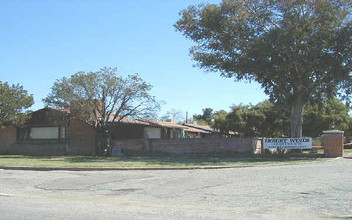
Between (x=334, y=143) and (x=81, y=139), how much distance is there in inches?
781

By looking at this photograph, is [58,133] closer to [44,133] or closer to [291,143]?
[44,133]

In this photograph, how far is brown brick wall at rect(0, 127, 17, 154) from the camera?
33625 mm

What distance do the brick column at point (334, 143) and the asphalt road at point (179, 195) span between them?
6794 millimetres

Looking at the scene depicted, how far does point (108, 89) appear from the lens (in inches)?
1069

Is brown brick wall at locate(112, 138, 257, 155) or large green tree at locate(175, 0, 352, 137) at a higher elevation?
large green tree at locate(175, 0, 352, 137)

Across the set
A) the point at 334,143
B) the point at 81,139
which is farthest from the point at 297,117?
the point at 81,139

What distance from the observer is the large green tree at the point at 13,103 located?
29078 mm

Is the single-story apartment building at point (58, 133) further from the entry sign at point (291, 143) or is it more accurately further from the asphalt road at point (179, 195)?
the asphalt road at point (179, 195)

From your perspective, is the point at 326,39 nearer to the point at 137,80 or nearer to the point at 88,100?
the point at 137,80

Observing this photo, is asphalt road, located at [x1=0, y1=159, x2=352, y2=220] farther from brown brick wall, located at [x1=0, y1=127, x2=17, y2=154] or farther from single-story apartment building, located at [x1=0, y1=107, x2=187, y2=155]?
brown brick wall, located at [x1=0, y1=127, x2=17, y2=154]

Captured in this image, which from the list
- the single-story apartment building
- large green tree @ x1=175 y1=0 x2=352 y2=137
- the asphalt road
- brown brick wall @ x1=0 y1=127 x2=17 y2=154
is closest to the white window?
the single-story apartment building

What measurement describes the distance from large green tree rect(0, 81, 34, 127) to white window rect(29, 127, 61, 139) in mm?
2053

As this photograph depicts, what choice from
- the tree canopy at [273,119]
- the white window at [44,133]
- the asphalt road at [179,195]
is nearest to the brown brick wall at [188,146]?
the white window at [44,133]

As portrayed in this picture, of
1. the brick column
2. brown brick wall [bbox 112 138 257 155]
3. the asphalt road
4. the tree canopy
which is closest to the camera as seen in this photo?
the asphalt road
